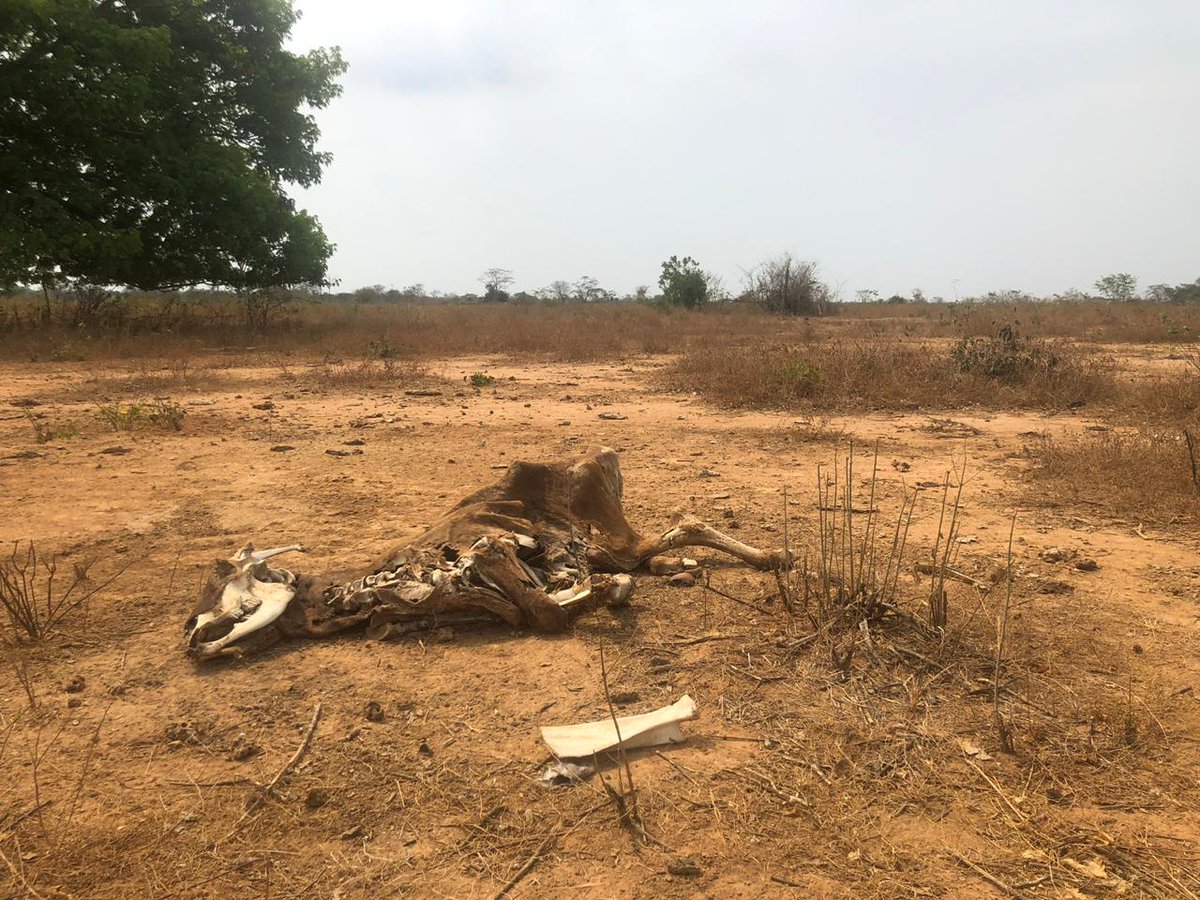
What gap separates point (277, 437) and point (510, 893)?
231 inches

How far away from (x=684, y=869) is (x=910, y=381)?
810 centimetres

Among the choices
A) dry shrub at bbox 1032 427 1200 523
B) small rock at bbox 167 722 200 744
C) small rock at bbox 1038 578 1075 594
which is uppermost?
dry shrub at bbox 1032 427 1200 523

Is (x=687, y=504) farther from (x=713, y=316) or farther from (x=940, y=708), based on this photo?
(x=713, y=316)

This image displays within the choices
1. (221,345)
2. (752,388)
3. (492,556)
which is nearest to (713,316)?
(221,345)

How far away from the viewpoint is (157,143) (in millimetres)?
14383

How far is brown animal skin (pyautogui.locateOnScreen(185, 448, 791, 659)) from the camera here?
2.94 metres

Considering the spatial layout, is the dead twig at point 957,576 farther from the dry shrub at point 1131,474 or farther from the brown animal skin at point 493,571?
the dry shrub at point 1131,474

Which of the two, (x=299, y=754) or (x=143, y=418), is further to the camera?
(x=143, y=418)

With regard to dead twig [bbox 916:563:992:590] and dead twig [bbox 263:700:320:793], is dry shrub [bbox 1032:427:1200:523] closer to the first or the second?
dead twig [bbox 916:563:992:590]

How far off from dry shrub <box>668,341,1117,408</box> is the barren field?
4.02 metres

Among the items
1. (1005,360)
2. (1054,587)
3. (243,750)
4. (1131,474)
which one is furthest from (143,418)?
(1005,360)

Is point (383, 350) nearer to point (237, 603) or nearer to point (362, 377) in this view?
point (362, 377)

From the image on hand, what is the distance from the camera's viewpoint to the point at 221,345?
15.5 m

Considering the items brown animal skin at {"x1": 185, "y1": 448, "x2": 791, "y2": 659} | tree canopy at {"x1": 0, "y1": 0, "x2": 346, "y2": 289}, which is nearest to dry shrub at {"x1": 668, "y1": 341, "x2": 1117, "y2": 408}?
brown animal skin at {"x1": 185, "y1": 448, "x2": 791, "y2": 659}
